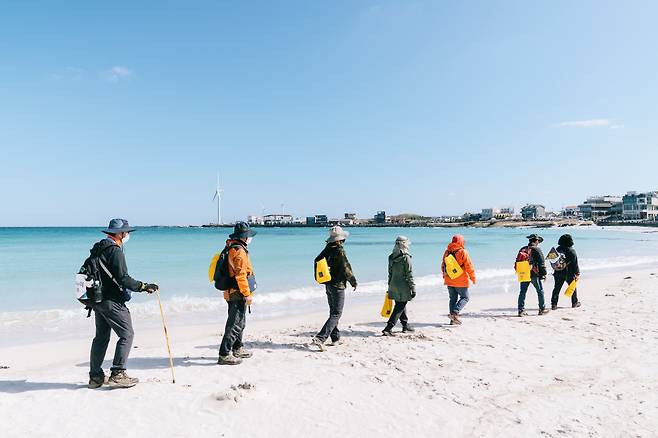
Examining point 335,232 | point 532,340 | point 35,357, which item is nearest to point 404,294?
point 335,232

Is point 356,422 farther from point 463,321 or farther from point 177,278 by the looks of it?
point 177,278

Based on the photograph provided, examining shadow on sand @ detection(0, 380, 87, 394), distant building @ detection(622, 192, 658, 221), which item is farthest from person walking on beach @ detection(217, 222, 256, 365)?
distant building @ detection(622, 192, 658, 221)

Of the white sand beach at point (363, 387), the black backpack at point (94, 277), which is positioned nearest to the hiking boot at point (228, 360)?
the white sand beach at point (363, 387)

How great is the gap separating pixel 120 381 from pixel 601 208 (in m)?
194

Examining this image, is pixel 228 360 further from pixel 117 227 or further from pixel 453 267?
pixel 453 267

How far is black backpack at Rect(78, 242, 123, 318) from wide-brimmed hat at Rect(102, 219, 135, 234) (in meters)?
0.28

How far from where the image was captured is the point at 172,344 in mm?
7820

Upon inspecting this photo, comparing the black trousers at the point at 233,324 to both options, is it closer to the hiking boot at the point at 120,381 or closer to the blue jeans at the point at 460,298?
the hiking boot at the point at 120,381

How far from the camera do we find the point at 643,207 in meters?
134

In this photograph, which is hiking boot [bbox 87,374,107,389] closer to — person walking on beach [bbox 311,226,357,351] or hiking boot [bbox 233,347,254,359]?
hiking boot [bbox 233,347,254,359]

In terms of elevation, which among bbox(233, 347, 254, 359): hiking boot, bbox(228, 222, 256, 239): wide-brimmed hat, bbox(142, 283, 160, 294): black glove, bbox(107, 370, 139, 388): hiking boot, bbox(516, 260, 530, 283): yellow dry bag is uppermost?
bbox(228, 222, 256, 239): wide-brimmed hat

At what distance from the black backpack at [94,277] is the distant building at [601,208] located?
583 ft

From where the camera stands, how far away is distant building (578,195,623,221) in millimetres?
152000

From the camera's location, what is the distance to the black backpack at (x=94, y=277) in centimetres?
493
